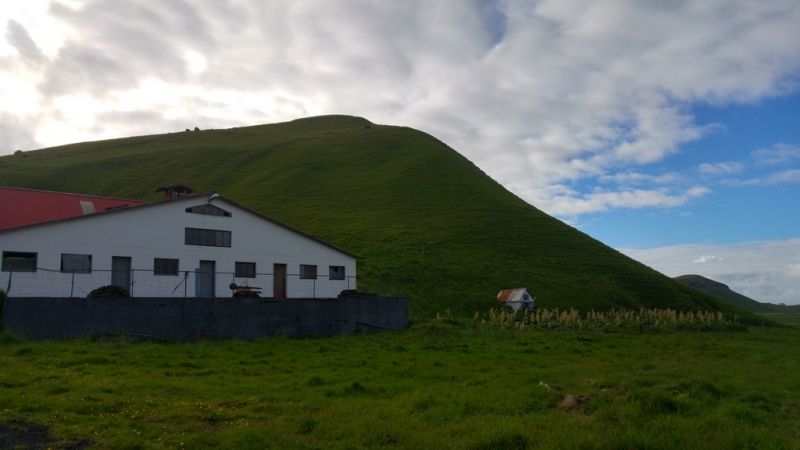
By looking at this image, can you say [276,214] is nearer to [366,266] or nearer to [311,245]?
[366,266]

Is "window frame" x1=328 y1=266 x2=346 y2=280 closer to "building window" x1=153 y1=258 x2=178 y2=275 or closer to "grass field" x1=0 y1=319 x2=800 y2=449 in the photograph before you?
"building window" x1=153 y1=258 x2=178 y2=275

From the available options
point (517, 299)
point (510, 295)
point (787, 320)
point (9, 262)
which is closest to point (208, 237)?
point (9, 262)

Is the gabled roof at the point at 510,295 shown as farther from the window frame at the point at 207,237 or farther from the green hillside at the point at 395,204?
the window frame at the point at 207,237

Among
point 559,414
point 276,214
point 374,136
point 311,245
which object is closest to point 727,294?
point 374,136

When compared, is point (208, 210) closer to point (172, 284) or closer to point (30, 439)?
point (172, 284)

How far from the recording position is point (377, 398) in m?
14.4

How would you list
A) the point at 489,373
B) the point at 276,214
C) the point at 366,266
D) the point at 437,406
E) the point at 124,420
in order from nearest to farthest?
the point at 124,420
the point at 437,406
the point at 489,373
the point at 366,266
the point at 276,214

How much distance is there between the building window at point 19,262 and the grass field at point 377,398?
27.6 ft

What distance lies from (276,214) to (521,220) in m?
31.9

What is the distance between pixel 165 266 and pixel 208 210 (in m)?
4.02

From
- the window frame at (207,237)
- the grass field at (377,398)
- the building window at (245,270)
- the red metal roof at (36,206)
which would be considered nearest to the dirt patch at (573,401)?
the grass field at (377,398)

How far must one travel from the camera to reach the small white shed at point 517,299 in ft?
157

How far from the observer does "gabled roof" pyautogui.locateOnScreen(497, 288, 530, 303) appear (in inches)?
1896

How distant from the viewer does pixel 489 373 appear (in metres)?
18.7
